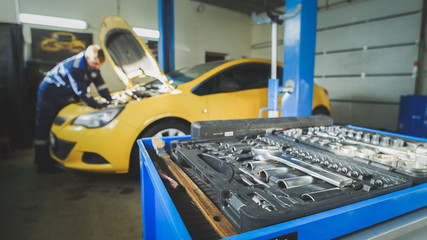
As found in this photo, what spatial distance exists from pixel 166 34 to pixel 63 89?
171 centimetres

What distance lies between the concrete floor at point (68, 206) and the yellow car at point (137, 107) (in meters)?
0.27

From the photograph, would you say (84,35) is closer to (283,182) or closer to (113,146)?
(113,146)

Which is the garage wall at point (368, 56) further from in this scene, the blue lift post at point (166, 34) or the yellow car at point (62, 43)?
the yellow car at point (62, 43)

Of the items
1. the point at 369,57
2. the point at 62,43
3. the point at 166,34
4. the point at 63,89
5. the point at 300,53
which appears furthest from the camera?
the point at 369,57

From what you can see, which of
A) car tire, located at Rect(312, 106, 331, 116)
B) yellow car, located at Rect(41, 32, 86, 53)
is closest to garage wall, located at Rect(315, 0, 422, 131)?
car tire, located at Rect(312, 106, 331, 116)

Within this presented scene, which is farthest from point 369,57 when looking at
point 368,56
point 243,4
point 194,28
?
point 194,28

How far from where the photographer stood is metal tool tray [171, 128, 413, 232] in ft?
1.77

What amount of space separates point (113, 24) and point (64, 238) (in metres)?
1.68

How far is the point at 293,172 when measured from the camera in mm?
794

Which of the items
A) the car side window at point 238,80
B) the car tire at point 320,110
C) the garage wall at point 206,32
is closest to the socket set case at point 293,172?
the car side window at point 238,80

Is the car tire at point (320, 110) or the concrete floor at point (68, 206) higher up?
the car tire at point (320, 110)

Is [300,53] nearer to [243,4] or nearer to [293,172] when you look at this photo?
[293,172]

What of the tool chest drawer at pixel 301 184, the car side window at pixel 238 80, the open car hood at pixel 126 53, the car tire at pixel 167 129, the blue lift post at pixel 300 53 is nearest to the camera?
the tool chest drawer at pixel 301 184

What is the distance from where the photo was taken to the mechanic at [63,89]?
2328 mm
